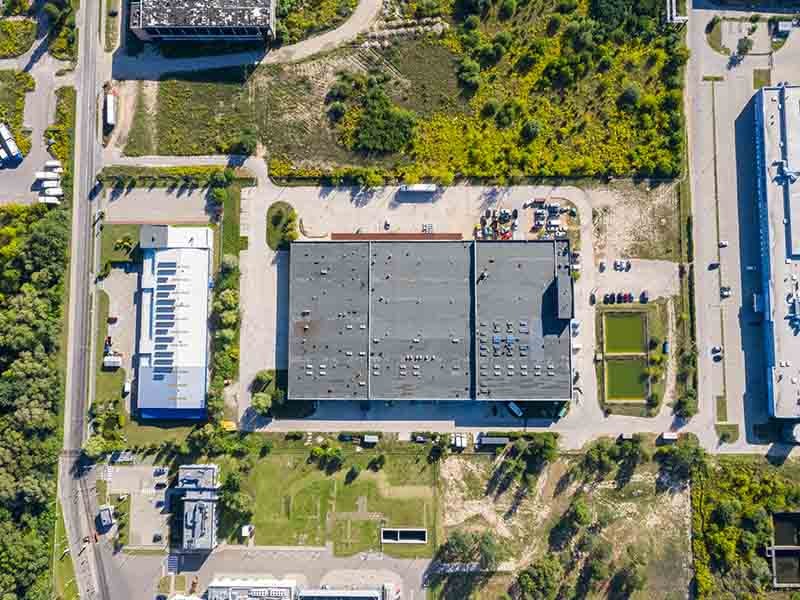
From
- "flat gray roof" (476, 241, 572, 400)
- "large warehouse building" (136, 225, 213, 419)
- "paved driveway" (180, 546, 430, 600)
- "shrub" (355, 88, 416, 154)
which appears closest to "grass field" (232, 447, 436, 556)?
"paved driveway" (180, 546, 430, 600)

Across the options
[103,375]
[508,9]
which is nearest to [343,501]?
[103,375]

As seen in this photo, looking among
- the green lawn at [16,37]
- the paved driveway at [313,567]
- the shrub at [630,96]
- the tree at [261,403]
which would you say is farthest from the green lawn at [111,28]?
the paved driveway at [313,567]

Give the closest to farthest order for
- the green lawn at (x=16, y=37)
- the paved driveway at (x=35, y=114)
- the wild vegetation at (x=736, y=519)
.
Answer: the wild vegetation at (x=736, y=519) < the paved driveway at (x=35, y=114) < the green lawn at (x=16, y=37)

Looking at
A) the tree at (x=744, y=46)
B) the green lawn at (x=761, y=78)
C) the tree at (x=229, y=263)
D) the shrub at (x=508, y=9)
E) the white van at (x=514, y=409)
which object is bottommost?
the white van at (x=514, y=409)

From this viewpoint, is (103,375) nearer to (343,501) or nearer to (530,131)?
(343,501)

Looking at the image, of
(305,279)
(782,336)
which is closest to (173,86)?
(305,279)

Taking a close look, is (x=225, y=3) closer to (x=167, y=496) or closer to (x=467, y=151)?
(x=467, y=151)

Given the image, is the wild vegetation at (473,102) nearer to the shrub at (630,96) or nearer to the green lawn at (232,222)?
the shrub at (630,96)
